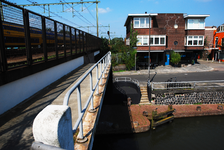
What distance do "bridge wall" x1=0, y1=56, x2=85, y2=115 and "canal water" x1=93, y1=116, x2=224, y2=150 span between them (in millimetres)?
11023

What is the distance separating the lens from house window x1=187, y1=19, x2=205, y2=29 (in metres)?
33.0

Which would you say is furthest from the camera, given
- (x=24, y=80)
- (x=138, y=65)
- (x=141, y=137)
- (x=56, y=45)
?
(x=138, y=65)

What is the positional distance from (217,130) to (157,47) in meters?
18.9

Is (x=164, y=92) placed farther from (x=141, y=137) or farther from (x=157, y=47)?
(x=157, y=47)

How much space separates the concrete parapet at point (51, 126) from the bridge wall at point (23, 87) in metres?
3.14

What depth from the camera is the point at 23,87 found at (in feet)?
16.4

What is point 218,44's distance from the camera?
146 ft

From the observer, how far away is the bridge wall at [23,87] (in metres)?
4.17

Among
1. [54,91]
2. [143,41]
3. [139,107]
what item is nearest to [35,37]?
[54,91]

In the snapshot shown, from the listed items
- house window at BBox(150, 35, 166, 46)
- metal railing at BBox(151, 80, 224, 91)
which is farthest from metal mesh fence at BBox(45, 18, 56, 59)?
house window at BBox(150, 35, 166, 46)

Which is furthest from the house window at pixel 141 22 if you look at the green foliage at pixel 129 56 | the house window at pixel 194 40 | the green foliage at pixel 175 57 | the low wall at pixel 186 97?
the low wall at pixel 186 97

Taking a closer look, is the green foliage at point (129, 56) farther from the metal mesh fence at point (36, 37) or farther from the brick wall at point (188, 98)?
the metal mesh fence at point (36, 37)

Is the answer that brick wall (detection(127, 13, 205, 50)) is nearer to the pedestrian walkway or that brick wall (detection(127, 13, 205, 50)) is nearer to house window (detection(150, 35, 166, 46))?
house window (detection(150, 35, 166, 46))

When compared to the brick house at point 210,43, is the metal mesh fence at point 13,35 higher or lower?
lower
